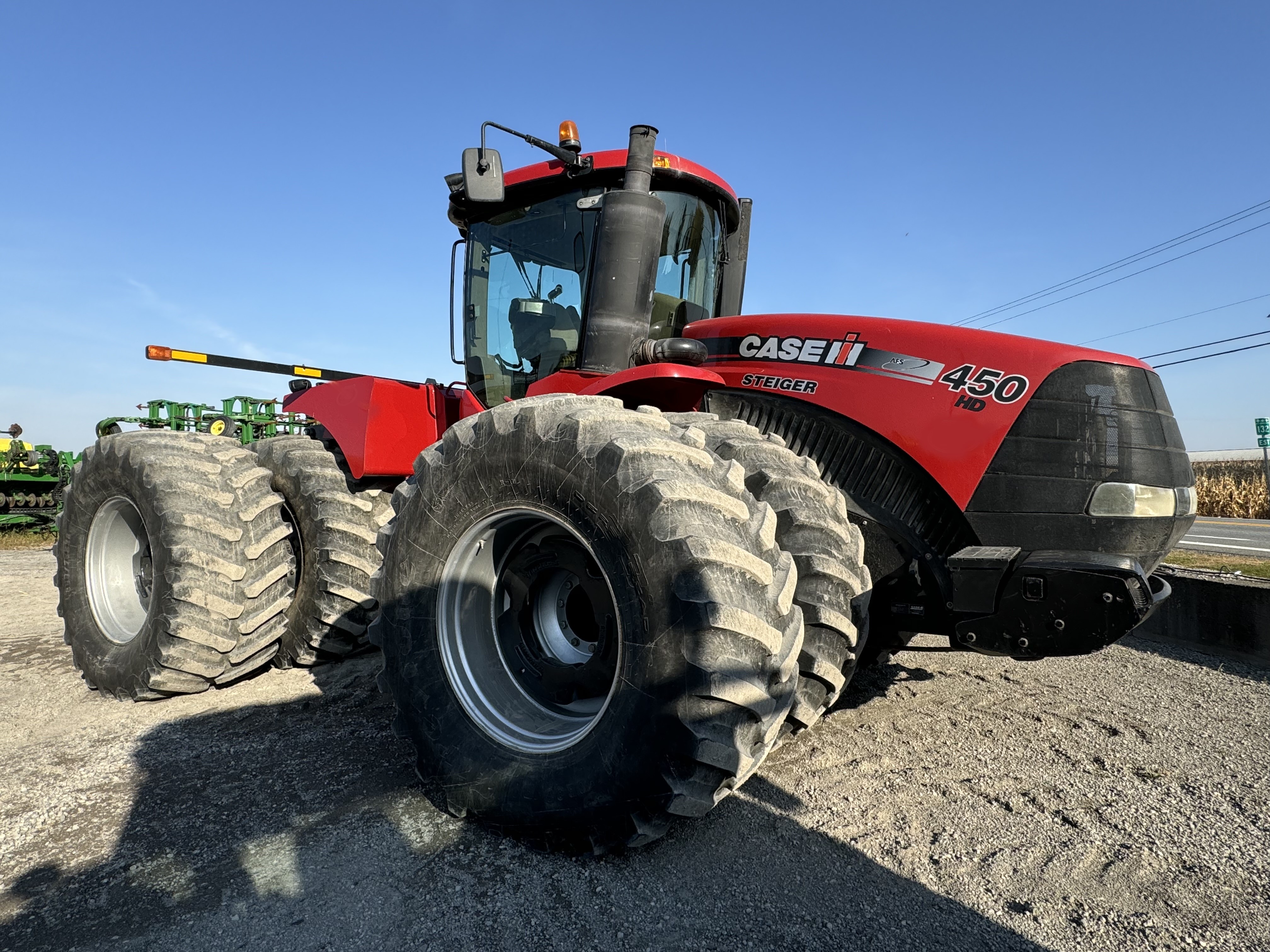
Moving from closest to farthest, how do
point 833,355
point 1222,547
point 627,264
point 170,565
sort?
point 833,355 → point 627,264 → point 170,565 → point 1222,547

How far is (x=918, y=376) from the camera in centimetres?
284

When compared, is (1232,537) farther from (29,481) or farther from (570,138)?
(29,481)

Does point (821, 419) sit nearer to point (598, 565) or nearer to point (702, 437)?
point (702, 437)

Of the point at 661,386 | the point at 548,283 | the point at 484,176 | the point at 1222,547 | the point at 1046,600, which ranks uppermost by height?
the point at 484,176

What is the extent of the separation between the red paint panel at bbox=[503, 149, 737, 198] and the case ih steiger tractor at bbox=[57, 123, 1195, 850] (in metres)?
0.02

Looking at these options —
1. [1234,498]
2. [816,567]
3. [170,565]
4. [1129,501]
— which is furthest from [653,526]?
[1234,498]

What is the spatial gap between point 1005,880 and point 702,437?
1.52 metres

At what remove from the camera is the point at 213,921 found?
79.3 inches

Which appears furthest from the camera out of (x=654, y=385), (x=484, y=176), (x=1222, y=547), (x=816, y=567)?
(x=1222, y=547)

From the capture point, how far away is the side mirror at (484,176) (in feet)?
10.8

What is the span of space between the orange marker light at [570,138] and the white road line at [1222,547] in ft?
37.2

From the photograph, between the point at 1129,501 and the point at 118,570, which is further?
the point at 118,570

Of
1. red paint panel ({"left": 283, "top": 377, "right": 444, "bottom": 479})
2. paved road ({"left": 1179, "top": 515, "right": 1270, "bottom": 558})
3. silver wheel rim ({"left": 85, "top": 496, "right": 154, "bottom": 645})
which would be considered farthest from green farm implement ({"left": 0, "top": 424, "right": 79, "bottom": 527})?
paved road ({"left": 1179, "top": 515, "right": 1270, "bottom": 558})

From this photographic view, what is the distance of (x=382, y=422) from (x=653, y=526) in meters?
2.70
